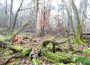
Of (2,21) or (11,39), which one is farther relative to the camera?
(2,21)

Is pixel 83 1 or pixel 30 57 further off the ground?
pixel 83 1

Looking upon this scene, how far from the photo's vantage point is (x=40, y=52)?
6527 mm

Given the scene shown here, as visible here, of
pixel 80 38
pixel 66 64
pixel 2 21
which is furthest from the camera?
pixel 2 21

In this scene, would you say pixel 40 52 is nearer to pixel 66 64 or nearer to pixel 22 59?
pixel 22 59

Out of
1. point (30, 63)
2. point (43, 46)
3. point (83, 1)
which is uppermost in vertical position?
point (83, 1)

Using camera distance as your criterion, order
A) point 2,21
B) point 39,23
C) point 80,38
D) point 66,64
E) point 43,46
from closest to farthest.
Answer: point 66,64 → point 43,46 → point 80,38 → point 39,23 → point 2,21

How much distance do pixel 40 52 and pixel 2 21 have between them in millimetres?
26190

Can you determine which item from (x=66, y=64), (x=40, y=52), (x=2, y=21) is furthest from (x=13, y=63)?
(x=2, y=21)

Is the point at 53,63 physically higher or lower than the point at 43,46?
lower

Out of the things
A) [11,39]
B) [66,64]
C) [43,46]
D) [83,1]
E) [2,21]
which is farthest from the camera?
[83,1]

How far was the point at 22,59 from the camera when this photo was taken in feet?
21.2

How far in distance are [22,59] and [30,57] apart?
0.32 m

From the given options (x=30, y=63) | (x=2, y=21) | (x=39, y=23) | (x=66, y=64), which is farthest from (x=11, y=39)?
(x=2, y=21)

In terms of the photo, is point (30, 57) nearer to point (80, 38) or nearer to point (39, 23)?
point (80, 38)
